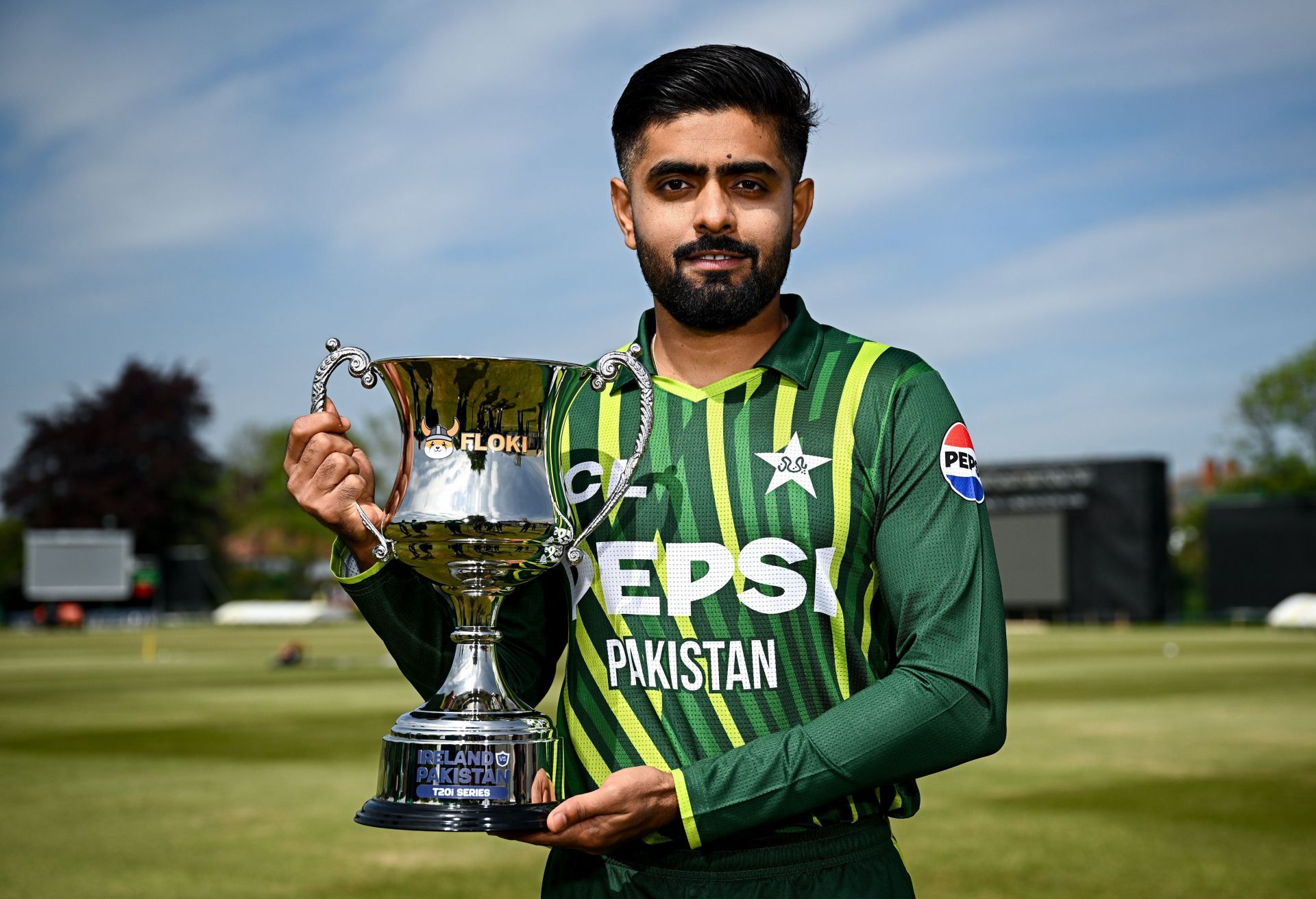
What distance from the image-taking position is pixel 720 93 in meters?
2.29

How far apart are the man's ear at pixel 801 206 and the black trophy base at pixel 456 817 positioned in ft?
3.28

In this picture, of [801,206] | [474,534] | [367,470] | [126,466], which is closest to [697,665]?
[474,534]

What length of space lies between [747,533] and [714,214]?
50 cm

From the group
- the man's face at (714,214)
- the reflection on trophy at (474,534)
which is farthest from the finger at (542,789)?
the man's face at (714,214)

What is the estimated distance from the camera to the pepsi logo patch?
2.24 metres

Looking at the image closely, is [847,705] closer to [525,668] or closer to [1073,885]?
[525,668]

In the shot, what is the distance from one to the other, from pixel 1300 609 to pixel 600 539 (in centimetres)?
5354

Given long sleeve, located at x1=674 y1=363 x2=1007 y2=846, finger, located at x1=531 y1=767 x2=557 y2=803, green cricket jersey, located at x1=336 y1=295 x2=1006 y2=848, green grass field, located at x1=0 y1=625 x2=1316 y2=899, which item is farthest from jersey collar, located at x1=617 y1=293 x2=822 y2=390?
green grass field, located at x1=0 y1=625 x2=1316 y2=899

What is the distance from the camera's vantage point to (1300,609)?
167ft

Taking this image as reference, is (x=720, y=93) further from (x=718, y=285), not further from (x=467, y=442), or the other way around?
(x=467, y=442)

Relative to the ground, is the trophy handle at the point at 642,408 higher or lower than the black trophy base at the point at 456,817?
higher

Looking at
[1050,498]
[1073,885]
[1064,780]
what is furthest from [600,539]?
[1050,498]

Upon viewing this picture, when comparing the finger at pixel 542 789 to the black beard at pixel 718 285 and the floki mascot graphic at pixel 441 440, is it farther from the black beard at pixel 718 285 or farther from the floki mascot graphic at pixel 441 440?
the black beard at pixel 718 285

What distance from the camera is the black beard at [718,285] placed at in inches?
91.7
